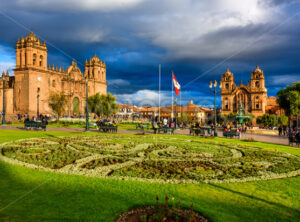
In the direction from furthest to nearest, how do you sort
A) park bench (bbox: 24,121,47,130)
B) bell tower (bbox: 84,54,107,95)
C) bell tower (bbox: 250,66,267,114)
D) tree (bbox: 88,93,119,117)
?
1. bell tower (bbox: 250,66,267,114)
2. bell tower (bbox: 84,54,107,95)
3. tree (bbox: 88,93,119,117)
4. park bench (bbox: 24,121,47,130)

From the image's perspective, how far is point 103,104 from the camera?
51.7 meters

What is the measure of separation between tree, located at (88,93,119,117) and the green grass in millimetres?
45571

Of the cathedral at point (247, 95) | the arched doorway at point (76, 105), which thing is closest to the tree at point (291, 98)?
the cathedral at point (247, 95)

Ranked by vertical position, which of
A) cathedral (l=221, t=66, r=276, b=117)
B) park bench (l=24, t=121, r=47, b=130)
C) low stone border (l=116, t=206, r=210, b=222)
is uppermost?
cathedral (l=221, t=66, r=276, b=117)

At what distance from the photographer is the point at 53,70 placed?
172ft

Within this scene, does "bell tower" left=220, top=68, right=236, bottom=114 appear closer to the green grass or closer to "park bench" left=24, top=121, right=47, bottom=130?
"park bench" left=24, top=121, right=47, bottom=130

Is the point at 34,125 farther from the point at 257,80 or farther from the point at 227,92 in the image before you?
the point at 257,80

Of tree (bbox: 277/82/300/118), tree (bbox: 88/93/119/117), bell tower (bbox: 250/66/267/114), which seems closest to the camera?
tree (bbox: 277/82/300/118)

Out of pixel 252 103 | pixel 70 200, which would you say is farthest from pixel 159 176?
pixel 252 103

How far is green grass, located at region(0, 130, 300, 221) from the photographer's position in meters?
4.10

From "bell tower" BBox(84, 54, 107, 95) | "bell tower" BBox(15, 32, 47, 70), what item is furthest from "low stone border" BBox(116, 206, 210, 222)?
"bell tower" BBox(84, 54, 107, 95)

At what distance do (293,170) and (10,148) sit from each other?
449 inches

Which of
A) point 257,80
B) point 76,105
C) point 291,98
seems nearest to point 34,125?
point 76,105

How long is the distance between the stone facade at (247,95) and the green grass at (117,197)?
81156mm
